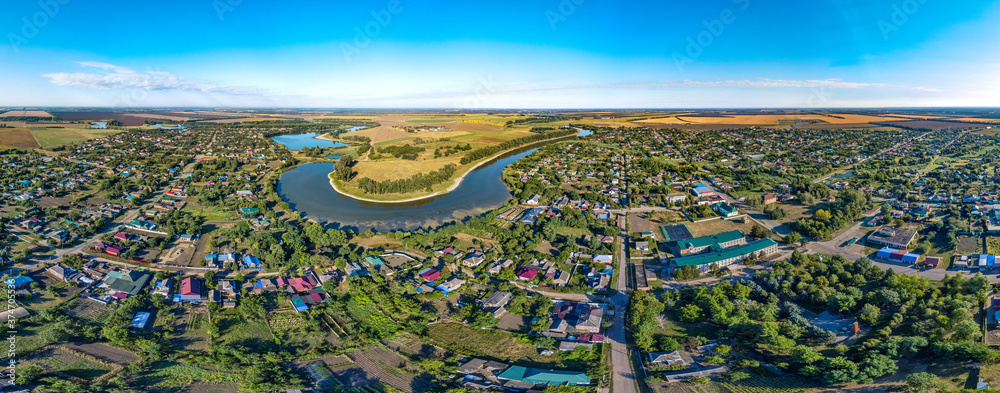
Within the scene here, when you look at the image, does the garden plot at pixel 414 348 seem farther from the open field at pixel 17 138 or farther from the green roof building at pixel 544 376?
the open field at pixel 17 138

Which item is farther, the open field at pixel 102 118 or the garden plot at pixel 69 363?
the open field at pixel 102 118

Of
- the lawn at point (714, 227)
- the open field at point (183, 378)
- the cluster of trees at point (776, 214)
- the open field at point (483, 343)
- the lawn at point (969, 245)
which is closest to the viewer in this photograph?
the open field at point (183, 378)

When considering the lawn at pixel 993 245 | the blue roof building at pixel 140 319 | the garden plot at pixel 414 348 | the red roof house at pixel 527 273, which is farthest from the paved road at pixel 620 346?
the lawn at pixel 993 245

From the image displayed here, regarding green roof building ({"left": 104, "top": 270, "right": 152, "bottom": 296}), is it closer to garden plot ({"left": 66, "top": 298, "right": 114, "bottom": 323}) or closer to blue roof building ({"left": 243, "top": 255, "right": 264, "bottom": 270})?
garden plot ({"left": 66, "top": 298, "right": 114, "bottom": 323})

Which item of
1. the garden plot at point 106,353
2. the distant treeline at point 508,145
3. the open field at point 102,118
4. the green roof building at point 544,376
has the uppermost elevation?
the open field at point 102,118

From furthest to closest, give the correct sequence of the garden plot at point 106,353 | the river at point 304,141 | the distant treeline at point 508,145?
1. the river at point 304,141
2. the distant treeline at point 508,145
3. the garden plot at point 106,353

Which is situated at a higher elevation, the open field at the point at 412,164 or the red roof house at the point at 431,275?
the open field at the point at 412,164

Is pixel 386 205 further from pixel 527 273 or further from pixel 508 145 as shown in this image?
pixel 508 145

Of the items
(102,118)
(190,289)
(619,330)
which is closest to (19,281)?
(190,289)
